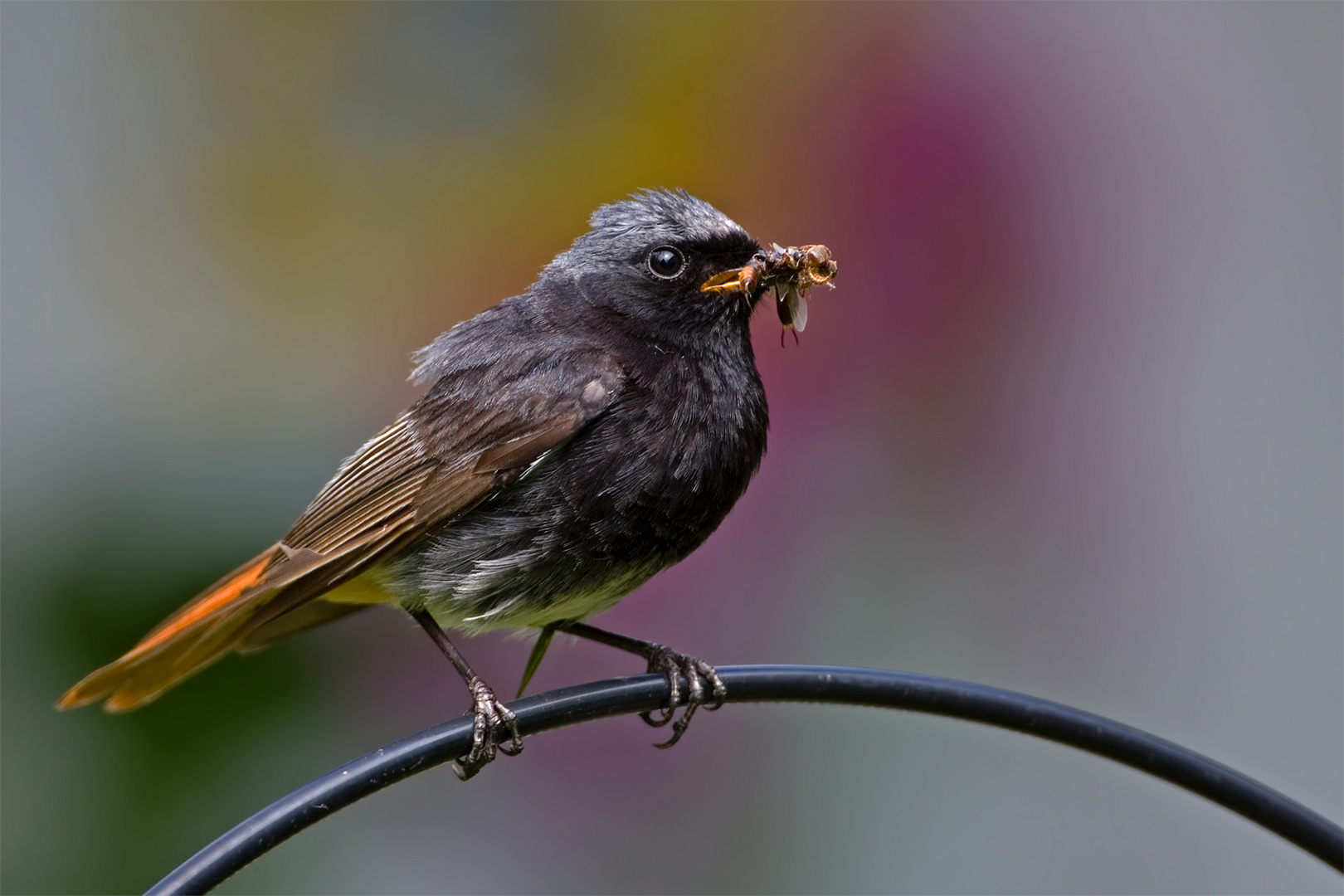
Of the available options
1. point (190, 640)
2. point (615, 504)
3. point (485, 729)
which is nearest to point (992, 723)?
point (615, 504)

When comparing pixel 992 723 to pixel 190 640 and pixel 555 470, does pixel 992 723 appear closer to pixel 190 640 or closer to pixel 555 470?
pixel 555 470

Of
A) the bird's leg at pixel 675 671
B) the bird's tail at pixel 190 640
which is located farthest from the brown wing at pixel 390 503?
the bird's leg at pixel 675 671

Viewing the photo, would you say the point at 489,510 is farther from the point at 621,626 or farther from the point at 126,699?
the point at 621,626

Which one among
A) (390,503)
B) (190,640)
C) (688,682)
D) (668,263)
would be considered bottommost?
(190,640)

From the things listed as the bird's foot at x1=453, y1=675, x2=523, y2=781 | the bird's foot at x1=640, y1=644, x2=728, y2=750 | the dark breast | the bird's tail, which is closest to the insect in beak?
the dark breast

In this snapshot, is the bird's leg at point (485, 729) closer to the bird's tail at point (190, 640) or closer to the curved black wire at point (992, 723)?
the curved black wire at point (992, 723)

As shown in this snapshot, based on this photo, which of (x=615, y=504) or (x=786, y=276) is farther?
(x=786, y=276)

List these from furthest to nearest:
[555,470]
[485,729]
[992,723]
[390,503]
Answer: [390,503]
[555,470]
[485,729]
[992,723]
